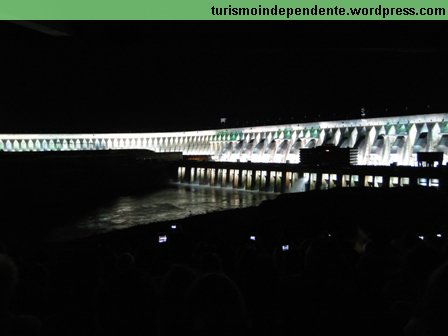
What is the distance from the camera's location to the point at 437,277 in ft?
4.91

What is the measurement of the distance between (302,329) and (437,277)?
1.10 metres

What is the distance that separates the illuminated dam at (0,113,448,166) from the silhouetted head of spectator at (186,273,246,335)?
41.2 metres

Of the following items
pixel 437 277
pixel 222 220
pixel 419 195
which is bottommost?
pixel 222 220

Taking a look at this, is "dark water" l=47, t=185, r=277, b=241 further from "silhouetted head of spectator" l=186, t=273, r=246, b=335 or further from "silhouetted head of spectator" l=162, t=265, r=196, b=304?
"silhouetted head of spectator" l=186, t=273, r=246, b=335

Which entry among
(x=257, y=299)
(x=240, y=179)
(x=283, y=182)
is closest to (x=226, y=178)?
(x=240, y=179)

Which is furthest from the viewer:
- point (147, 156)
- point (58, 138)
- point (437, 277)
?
point (58, 138)

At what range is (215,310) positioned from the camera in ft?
5.92

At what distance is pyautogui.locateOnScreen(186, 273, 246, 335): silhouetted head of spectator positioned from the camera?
5.83 feet

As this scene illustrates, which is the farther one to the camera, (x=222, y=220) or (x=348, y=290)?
(x=222, y=220)

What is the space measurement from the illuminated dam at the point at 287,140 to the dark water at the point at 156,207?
50.7ft

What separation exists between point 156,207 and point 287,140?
31.5m

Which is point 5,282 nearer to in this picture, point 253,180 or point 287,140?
point 253,180

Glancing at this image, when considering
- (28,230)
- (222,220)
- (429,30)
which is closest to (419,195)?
(222,220)

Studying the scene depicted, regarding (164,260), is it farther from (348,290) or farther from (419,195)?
(419,195)
